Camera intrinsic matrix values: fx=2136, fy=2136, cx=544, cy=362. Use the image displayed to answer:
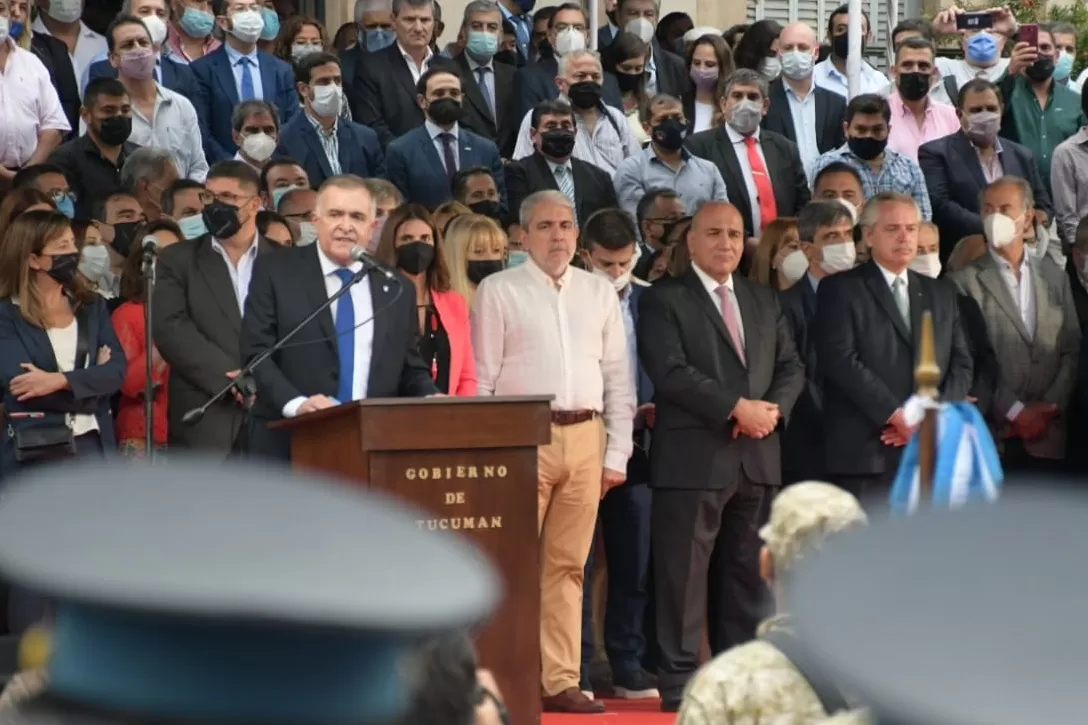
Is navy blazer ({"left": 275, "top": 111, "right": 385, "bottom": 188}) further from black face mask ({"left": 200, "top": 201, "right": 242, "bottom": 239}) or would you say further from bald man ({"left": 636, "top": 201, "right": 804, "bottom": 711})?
bald man ({"left": 636, "top": 201, "right": 804, "bottom": 711})

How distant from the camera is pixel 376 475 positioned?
6.74 m

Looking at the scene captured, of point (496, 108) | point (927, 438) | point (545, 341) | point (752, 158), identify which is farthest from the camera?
point (496, 108)

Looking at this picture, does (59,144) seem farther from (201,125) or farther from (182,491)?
(182,491)

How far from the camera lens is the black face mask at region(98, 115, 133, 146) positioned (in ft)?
35.6

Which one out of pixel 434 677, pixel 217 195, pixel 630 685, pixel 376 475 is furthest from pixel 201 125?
pixel 434 677

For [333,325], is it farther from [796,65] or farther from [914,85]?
[796,65]

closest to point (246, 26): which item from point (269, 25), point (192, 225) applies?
point (269, 25)

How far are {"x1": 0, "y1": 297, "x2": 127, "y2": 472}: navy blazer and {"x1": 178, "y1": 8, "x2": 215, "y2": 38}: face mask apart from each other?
14.4 ft

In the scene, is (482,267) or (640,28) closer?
(482,267)

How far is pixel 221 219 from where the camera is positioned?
8.87 meters

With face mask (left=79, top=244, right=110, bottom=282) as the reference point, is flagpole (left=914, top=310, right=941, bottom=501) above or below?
below

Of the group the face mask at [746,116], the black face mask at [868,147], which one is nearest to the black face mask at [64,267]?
the face mask at [746,116]

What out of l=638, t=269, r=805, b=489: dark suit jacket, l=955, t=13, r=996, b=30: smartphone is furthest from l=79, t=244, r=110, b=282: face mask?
l=955, t=13, r=996, b=30: smartphone

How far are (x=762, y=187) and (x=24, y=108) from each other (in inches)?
155
